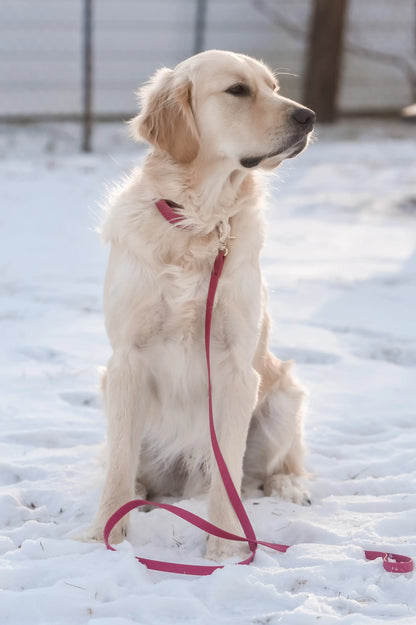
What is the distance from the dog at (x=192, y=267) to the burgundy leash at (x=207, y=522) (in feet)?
0.10

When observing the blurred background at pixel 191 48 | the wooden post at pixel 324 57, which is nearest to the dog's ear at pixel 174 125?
the blurred background at pixel 191 48

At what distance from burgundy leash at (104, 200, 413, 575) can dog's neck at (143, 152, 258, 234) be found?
42 millimetres

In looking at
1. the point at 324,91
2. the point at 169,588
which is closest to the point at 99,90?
the point at 324,91


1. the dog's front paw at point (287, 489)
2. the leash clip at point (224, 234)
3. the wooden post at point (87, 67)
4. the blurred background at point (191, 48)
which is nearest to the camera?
the leash clip at point (224, 234)

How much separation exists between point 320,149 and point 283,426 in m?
7.12

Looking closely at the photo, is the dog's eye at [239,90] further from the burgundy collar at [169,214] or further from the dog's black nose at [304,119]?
the burgundy collar at [169,214]

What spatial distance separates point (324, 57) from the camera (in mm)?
10539

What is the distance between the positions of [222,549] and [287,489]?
0.49 meters

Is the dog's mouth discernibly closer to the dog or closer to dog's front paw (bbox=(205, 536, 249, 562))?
the dog

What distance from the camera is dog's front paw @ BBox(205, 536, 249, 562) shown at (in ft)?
8.16

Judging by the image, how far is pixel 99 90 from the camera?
10.4 meters

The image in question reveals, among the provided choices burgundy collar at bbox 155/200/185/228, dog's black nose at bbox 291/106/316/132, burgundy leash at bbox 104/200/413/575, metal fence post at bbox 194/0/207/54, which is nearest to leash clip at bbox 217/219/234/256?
burgundy leash at bbox 104/200/413/575

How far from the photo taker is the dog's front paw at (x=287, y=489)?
9.48 ft

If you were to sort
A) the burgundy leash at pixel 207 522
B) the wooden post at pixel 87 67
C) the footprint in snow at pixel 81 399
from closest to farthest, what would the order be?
the burgundy leash at pixel 207 522 → the footprint in snow at pixel 81 399 → the wooden post at pixel 87 67
